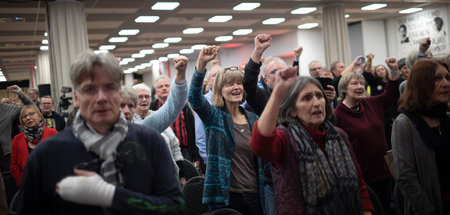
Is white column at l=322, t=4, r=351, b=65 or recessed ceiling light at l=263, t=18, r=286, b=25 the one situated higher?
recessed ceiling light at l=263, t=18, r=286, b=25

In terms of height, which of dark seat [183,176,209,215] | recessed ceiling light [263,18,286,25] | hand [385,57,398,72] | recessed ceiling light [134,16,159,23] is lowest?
dark seat [183,176,209,215]

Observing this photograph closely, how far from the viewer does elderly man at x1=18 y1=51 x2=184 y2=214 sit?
1487 mm

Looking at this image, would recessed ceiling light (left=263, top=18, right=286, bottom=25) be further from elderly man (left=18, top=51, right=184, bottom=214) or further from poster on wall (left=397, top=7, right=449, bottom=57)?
elderly man (left=18, top=51, right=184, bottom=214)

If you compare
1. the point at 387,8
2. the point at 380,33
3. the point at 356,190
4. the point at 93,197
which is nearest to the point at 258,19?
the point at 387,8

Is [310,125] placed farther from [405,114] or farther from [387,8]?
[387,8]

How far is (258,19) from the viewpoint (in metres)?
12.3

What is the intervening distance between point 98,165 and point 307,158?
3.51 ft

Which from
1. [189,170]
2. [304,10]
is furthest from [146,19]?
[189,170]

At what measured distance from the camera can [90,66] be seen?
5.20 ft

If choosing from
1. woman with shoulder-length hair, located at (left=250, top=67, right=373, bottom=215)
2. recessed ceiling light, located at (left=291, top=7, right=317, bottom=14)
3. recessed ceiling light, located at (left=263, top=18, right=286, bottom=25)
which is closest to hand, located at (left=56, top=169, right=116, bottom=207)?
woman with shoulder-length hair, located at (left=250, top=67, right=373, bottom=215)

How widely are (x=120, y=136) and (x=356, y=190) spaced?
1291 millimetres

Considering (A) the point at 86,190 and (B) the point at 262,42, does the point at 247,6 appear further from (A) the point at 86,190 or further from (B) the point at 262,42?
(A) the point at 86,190

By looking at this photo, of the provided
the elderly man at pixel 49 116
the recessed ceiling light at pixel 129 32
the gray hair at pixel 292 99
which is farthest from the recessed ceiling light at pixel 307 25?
the gray hair at pixel 292 99

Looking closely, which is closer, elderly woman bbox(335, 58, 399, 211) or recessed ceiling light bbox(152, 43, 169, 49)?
elderly woman bbox(335, 58, 399, 211)
